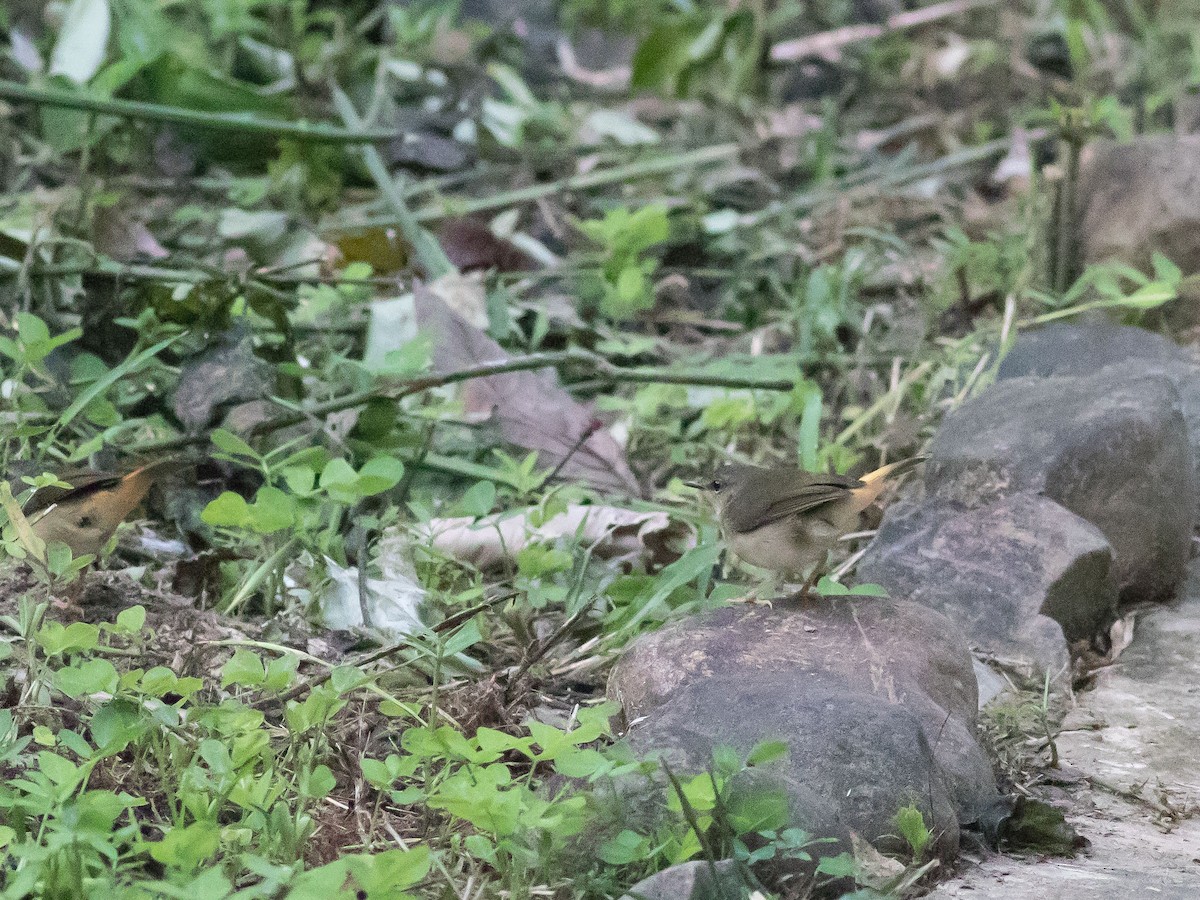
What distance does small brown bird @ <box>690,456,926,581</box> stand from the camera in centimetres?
265

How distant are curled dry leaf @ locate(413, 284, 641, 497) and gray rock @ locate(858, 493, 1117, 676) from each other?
83cm

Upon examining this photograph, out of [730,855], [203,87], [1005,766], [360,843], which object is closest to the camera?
[730,855]

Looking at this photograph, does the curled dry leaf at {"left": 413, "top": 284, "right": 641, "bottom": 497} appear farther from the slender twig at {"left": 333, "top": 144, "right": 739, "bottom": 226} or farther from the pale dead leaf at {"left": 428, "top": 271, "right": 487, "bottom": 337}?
the slender twig at {"left": 333, "top": 144, "right": 739, "bottom": 226}

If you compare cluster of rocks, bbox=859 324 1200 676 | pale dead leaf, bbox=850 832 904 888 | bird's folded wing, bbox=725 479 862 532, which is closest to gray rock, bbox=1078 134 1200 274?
cluster of rocks, bbox=859 324 1200 676

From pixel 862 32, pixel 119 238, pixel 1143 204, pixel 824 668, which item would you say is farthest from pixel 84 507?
pixel 862 32

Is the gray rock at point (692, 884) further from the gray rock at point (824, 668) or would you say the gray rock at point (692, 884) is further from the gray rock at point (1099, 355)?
the gray rock at point (1099, 355)

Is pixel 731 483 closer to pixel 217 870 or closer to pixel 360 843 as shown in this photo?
pixel 360 843

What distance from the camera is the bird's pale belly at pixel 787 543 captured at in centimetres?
266

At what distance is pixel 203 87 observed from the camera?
4.98 meters

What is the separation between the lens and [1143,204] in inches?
178

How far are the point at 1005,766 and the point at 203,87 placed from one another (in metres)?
3.75

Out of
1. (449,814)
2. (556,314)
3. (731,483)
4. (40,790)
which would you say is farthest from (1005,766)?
(556,314)

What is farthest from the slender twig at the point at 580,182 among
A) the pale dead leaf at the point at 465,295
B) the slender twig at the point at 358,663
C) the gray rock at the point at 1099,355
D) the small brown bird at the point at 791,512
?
the slender twig at the point at 358,663

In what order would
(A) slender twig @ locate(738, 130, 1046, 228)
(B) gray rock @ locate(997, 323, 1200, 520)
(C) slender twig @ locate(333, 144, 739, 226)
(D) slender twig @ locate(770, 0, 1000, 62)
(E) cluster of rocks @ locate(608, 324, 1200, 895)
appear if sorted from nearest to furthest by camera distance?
(E) cluster of rocks @ locate(608, 324, 1200, 895)
(B) gray rock @ locate(997, 323, 1200, 520)
(C) slender twig @ locate(333, 144, 739, 226)
(A) slender twig @ locate(738, 130, 1046, 228)
(D) slender twig @ locate(770, 0, 1000, 62)
